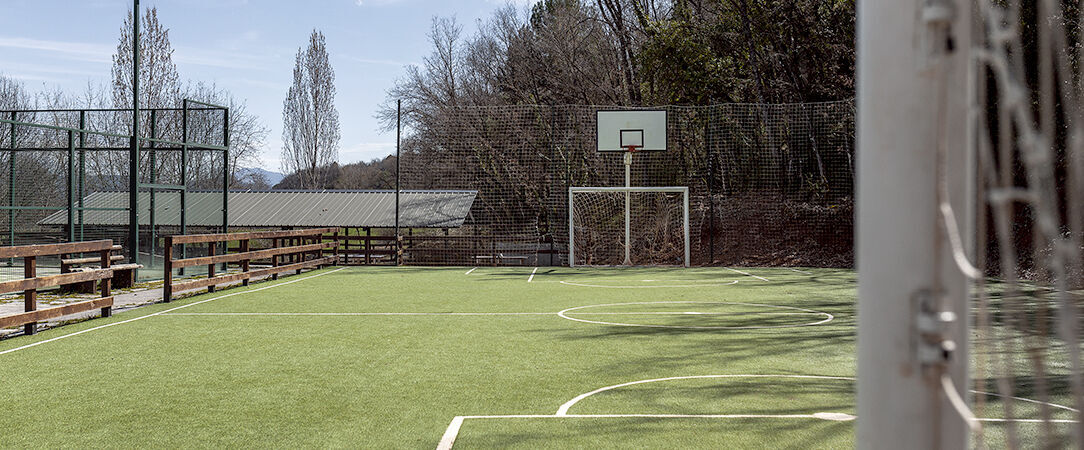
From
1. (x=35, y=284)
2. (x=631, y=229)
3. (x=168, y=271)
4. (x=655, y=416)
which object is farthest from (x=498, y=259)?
(x=655, y=416)

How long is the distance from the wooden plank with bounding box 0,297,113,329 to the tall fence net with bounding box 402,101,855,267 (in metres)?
11.0

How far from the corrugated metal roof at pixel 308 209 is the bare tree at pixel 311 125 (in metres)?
14.3

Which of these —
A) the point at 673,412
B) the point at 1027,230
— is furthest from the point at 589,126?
the point at 673,412

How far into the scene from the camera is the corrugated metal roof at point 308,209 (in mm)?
18422

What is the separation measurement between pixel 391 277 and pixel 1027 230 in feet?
37.9

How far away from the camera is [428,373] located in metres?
5.15

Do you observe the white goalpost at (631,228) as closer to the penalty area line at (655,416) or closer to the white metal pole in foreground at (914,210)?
the penalty area line at (655,416)

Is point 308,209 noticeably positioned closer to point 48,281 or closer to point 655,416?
point 48,281

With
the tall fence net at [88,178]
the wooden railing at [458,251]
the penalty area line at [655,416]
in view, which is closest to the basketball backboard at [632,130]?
the wooden railing at [458,251]

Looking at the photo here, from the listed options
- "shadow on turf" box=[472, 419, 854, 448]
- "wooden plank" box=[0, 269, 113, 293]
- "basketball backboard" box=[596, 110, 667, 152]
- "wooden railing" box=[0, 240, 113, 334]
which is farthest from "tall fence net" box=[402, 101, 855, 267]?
"shadow on turf" box=[472, 419, 854, 448]

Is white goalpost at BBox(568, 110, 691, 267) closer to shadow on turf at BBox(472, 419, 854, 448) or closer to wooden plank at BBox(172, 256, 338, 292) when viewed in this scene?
wooden plank at BBox(172, 256, 338, 292)

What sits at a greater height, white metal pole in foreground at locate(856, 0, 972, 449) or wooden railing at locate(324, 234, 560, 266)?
white metal pole in foreground at locate(856, 0, 972, 449)

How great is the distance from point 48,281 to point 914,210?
25.0ft

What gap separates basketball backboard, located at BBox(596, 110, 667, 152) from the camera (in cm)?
1702
